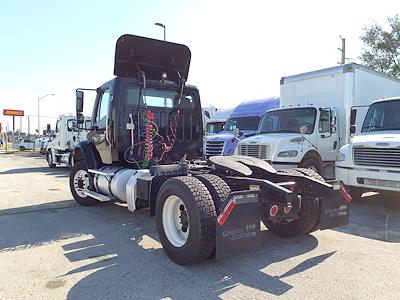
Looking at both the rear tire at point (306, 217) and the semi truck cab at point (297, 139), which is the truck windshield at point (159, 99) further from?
the rear tire at point (306, 217)

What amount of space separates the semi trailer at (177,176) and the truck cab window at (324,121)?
373 cm

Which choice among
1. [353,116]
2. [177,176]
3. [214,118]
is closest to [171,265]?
[177,176]

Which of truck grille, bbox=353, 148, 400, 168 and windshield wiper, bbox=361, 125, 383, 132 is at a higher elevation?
windshield wiper, bbox=361, 125, 383, 132

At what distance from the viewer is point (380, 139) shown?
25.1 ft

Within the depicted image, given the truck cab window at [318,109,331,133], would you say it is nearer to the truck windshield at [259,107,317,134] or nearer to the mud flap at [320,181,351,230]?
the truck windshield at [259,107,317,134]

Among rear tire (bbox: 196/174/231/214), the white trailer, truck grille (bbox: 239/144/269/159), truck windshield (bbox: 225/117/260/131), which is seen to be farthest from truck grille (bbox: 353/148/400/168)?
the white trailer

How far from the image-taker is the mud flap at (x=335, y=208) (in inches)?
196

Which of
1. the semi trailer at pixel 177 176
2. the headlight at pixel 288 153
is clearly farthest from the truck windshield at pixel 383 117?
the semi trailer at pixel 177 176

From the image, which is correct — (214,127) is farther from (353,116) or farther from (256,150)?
(353,116)

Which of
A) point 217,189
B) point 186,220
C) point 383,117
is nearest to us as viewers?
point 217,189

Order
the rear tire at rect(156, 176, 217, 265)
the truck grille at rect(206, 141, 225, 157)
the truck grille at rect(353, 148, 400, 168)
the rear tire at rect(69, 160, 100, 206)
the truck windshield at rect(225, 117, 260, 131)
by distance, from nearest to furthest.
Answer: the rear tire at rect(156, 176, 217, 265), the truck grille at rect(353, 148, 400, 168), the rear tire at rect(69, 160, 100, 206), the truck grille at rect(206, 141, 225, 157), the truck windshield at rect(225, 117, 260, 131)

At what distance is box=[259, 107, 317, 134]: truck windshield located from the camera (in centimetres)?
1016

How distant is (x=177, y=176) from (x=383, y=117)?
5.79 meters

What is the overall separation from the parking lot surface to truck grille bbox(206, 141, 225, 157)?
5770mm
